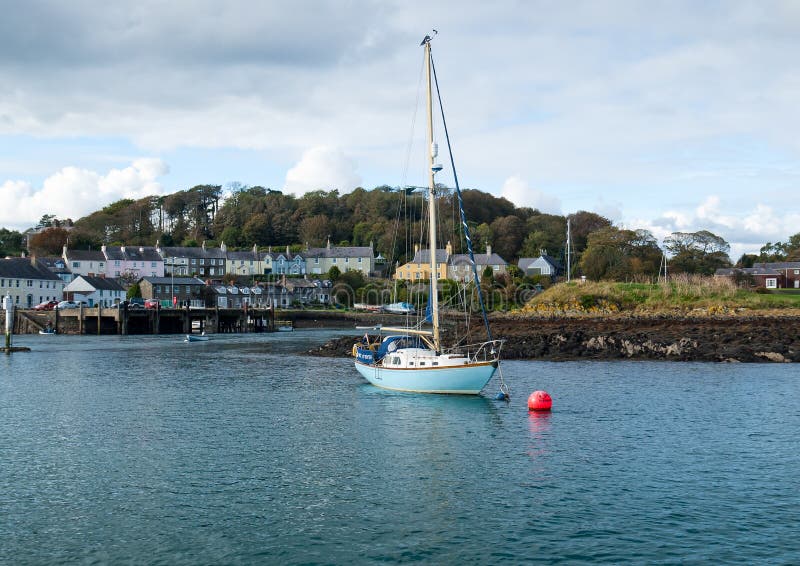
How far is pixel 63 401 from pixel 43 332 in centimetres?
6814

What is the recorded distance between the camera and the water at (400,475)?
49.1 feet

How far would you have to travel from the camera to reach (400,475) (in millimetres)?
20469

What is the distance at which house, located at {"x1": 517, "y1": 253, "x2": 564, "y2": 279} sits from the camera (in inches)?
5226

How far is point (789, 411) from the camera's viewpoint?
29.3m

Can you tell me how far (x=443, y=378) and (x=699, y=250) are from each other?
88777 mm

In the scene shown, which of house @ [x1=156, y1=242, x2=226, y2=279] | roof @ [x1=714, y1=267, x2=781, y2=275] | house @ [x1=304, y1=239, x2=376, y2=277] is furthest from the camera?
house @ [x1=304, y1=239, x2=376, y2=277]

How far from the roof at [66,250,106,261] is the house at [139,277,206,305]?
2040cm

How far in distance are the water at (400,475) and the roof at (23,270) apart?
78.7m

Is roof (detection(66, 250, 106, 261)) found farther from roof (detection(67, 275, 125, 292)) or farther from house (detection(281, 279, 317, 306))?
house (detection(281, 279, 317, 306))

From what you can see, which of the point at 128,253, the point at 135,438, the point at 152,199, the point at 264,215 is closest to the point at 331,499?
the point at 135,438

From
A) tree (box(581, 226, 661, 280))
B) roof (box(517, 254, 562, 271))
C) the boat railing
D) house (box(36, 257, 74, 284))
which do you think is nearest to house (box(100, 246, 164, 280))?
house (box(36, 257, 74, 284))

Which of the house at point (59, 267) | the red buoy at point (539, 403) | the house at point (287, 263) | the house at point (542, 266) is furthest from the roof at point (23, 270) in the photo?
the red buoy at point (539, 403)

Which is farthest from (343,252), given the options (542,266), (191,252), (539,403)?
(539,403)

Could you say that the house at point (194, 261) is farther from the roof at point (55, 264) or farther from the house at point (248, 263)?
the roof at point (55, 264)
